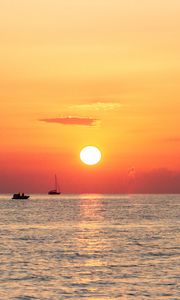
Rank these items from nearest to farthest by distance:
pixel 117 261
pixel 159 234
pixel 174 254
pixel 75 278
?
pixel 75 278
pixel 117 261
pixel 174 254
pixel 159 234

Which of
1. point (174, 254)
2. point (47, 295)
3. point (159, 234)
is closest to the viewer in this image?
point (47, 295)

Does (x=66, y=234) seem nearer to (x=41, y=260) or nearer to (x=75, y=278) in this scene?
(x=41, y=260)

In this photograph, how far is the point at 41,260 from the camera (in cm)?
7050

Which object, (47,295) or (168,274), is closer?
(47,295)

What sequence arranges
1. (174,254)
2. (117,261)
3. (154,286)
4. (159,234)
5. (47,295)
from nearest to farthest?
(47,295) < (154,286) < (117,261) < (174,254) < (159,234)

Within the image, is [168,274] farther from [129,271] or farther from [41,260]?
[41,260]

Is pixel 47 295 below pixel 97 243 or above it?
below

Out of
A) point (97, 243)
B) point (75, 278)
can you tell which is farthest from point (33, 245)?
point (75, 278)

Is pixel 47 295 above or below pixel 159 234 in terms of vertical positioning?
below

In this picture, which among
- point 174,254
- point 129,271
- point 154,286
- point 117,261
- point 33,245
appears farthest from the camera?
point 33,245

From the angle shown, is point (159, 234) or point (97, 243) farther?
point (159, 234)

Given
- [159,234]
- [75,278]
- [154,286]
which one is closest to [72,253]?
[75,278]

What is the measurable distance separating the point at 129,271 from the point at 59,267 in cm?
735

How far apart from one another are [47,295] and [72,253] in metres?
28.6
